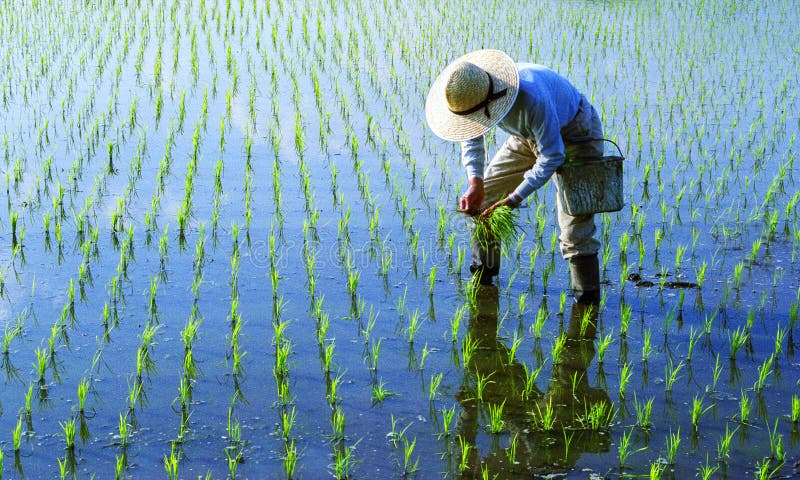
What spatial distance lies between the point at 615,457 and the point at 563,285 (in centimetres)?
138

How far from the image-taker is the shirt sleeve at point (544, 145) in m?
3.50

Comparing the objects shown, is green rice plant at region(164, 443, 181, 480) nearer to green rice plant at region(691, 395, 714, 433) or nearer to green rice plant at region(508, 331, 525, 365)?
green rice plant at region(508, 331, 525, 365)

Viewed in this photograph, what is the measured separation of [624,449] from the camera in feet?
9.43

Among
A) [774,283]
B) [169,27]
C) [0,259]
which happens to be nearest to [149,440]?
[0,259]

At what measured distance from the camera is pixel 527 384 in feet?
10.9

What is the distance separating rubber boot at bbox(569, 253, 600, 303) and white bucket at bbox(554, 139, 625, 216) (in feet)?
0.70

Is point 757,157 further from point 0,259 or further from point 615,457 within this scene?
point 0,259

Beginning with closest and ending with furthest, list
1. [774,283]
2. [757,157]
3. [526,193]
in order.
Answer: [526,193], [774,283], [757,157]

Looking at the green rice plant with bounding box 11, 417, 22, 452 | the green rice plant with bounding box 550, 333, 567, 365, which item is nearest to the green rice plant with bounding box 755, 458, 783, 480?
the green rice plant with bounding box 550, 333, 567, 365

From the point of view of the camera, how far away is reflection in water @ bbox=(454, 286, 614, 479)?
2.90 m

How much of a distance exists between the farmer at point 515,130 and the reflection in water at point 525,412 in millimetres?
338

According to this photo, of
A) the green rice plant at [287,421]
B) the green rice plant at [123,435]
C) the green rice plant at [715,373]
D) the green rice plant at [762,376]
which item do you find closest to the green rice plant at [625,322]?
the green rice plant at [715,373]

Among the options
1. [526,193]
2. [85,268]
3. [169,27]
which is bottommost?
[85,268]

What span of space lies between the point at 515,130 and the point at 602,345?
2.78 ft
